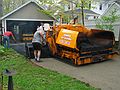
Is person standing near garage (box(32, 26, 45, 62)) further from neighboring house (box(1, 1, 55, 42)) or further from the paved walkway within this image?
neighboring house (box(1, 1, 55, 42))

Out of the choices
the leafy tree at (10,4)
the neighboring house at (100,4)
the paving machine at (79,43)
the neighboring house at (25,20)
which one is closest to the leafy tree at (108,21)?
the neighboring house at (100,4)

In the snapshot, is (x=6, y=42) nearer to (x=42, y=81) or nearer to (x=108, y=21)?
(x=108, y=21)

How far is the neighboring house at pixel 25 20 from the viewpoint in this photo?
24.9m

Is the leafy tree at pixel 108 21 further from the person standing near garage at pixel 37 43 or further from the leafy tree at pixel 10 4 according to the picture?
the leafy tree at pixel 10 4

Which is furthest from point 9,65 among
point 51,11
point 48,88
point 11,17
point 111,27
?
point 11,17

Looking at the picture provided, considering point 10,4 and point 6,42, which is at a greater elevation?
point 10,4

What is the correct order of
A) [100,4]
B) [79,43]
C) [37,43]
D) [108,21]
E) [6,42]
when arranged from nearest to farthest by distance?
[79,43] → [37,43] → [108,21] → [6,42] → [100,4]

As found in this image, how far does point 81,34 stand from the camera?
440 inches

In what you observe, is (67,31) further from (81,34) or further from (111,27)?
(111,27)

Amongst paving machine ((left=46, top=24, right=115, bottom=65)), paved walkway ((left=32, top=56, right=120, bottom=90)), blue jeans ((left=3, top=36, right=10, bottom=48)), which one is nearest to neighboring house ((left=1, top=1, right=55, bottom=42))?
blue jeans ((left=3, top=36, right=10, bottom=48))

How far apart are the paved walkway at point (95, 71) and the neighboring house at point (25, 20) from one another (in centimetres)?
1460

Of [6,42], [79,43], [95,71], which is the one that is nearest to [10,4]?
[6,42]

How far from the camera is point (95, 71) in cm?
891

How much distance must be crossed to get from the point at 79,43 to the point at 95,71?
Result: 1559 millimetres
